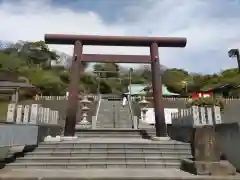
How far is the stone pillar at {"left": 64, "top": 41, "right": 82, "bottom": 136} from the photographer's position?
10859mm

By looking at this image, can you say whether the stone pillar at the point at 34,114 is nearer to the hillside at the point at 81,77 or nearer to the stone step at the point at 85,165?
the stone step at the point at 85,165

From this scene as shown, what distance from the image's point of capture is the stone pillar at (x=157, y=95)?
10.9m

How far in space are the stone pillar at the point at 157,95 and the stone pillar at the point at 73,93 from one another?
3.81 metres

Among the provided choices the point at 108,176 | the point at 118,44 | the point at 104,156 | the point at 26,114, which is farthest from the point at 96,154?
the point at 118,44

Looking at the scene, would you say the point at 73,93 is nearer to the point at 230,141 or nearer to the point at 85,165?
the point at 85,165

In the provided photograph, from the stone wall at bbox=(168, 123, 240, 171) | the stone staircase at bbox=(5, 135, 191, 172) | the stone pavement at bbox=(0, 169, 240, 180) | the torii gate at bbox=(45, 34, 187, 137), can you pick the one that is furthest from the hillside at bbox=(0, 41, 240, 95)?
the stone pavement at bbox=(0, 169, 240, 180)

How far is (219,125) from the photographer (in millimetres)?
8266

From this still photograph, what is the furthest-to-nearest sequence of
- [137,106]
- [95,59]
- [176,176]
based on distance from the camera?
[137,106], [95,59], [176,176]

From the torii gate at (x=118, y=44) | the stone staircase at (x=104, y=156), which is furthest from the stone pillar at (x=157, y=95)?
the stone staircase at (x=104, y=156)

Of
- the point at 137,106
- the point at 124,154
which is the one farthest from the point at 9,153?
the point at 137,106

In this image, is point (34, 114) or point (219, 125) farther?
point (34, 114)

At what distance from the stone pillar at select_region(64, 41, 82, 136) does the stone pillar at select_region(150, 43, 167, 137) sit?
150 inches

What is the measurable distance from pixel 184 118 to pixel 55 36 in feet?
25.0

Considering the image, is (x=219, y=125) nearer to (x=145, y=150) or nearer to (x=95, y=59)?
(x=145, y=150)
